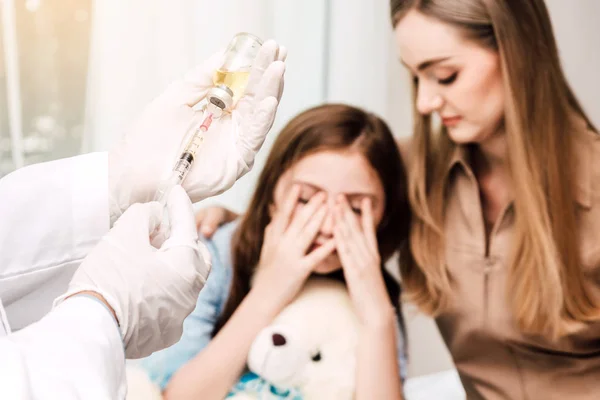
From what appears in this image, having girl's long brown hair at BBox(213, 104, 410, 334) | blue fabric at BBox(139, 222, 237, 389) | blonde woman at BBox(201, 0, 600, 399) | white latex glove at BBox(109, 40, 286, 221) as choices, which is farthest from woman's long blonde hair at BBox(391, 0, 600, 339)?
blue fabric at BBox(139, 222, 237, 389)

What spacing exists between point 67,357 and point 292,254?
1.63 ft

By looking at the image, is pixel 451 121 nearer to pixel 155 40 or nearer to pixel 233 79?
pixel 233 79

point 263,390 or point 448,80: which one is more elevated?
point 448,80

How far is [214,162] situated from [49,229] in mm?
227

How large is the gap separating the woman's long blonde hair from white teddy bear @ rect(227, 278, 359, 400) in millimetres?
278

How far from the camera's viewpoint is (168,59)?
92 centimetres

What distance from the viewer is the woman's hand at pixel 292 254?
916 millimetres

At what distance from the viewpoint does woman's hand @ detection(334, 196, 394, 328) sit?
920mm

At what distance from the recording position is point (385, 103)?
989 mm

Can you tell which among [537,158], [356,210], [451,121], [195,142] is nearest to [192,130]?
[195,142]

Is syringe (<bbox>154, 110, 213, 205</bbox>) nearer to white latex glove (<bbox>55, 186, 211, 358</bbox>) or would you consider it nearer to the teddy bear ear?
white latex glove (<bbox>55, 186, 211, 358</bbox>)

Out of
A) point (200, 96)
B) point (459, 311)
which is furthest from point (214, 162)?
point (459, 311)

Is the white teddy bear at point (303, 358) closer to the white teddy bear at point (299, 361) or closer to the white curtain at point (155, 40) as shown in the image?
the white teddy bear at point (299, 361)

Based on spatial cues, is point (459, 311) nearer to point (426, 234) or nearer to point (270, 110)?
point (426, 234)
